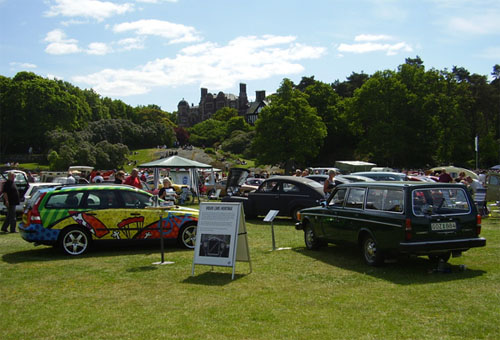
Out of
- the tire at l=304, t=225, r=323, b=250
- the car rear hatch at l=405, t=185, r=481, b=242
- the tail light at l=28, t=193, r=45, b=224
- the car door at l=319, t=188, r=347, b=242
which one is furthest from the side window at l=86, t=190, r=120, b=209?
the car rear hatch at l=405, t=185, r=481, b=242

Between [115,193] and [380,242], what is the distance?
6376 millimetres

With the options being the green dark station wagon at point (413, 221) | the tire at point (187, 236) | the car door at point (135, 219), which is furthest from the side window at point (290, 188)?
the green dark station wagon at point (413, 221)

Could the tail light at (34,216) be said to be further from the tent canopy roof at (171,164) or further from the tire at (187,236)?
the tent canopy roof at (171,164)

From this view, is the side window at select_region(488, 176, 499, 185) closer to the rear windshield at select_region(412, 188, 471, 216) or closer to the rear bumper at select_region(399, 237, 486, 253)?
the rear windshield at select_region(412, 188, 471, 216)

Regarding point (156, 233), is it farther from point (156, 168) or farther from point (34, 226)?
point (156, 168)

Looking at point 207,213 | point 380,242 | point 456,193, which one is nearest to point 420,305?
point 380,242

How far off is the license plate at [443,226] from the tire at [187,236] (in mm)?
5781

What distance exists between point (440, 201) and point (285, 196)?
8906 mm

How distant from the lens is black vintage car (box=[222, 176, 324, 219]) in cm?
1720

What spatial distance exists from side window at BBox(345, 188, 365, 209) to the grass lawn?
3.89ft

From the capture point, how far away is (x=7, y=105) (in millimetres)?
83875

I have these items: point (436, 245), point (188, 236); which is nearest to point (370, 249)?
point (436, 245)

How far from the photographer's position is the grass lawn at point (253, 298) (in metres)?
5.84

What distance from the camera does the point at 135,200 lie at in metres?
12.0
